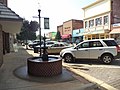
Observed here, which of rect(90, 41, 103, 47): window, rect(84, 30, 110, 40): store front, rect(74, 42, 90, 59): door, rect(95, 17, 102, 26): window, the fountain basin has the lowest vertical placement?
the fountain basin

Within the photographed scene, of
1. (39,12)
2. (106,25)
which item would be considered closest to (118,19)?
(106,25)

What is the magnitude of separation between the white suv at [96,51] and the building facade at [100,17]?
25373 mm

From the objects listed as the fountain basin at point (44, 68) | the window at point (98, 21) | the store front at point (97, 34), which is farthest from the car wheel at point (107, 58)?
the window at point (98, 21)

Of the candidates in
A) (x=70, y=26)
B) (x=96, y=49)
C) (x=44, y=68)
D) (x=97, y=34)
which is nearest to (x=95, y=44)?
(x=96, y=49)

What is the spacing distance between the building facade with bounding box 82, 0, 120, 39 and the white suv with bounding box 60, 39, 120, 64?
25.4 m

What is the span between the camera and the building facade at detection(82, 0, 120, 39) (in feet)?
126

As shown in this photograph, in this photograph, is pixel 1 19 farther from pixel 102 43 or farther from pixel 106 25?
pixel 106 25

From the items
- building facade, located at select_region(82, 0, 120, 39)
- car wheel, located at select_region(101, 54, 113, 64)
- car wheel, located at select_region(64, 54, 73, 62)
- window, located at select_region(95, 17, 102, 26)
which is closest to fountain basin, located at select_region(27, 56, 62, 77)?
car wheel, located at select_region(101, 54, 113, 64)

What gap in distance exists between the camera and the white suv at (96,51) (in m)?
13.2

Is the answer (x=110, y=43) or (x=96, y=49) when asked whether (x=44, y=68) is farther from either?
(x=110, y=43)

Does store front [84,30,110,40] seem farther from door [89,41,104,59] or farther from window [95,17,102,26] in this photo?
door [89,41,104,59]

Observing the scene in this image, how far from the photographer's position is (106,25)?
3941 centimetres

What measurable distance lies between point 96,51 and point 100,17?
29.3 meters

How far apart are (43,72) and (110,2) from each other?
32.6 meters
